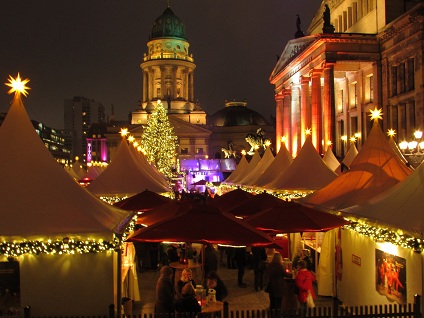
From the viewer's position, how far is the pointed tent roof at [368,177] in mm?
13845

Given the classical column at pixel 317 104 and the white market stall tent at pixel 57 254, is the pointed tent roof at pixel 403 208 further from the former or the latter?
the classical column at pixel 317 104

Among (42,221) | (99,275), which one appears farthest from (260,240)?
(42,221)

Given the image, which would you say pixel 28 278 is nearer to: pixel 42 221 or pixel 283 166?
pixel 42 221

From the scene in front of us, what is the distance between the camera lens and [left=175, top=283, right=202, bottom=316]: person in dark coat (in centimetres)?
933

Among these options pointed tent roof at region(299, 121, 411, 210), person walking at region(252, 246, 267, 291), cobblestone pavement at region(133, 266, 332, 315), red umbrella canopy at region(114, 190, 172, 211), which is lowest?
cobblestone pavement at region(133, 266, 332, 315)

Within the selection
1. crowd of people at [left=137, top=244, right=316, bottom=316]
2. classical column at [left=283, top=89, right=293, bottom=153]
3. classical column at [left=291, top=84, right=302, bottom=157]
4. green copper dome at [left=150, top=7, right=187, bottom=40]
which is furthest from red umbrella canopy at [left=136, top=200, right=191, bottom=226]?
green copper dome at [left=150, top=7, right=187, bottom=40]

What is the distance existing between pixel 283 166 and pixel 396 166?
42.5 feet

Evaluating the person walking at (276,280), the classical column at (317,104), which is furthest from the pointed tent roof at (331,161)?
the person walking at (276,280)

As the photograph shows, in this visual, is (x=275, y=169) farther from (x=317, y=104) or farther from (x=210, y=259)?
(x=317, y=104)

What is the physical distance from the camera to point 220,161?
63.5 metres

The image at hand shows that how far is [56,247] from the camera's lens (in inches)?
360

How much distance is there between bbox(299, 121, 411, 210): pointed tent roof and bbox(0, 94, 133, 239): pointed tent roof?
235 inches

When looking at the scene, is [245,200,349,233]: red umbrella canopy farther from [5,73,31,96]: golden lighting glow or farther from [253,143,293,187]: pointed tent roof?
[253,143,293,187]: pointed tent roof

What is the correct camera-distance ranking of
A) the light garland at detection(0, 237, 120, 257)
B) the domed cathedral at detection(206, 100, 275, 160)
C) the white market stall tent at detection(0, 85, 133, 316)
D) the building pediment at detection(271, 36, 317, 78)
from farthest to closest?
1. the domed cathedral at detection(206, 100, 275, 160)
2. the building pediment at detection(271, 36, 317, 78)
3. the white market stall tent at detection(0, 85, 133, 316)
4. the light garland at detection(0, 237, 120, 257)
